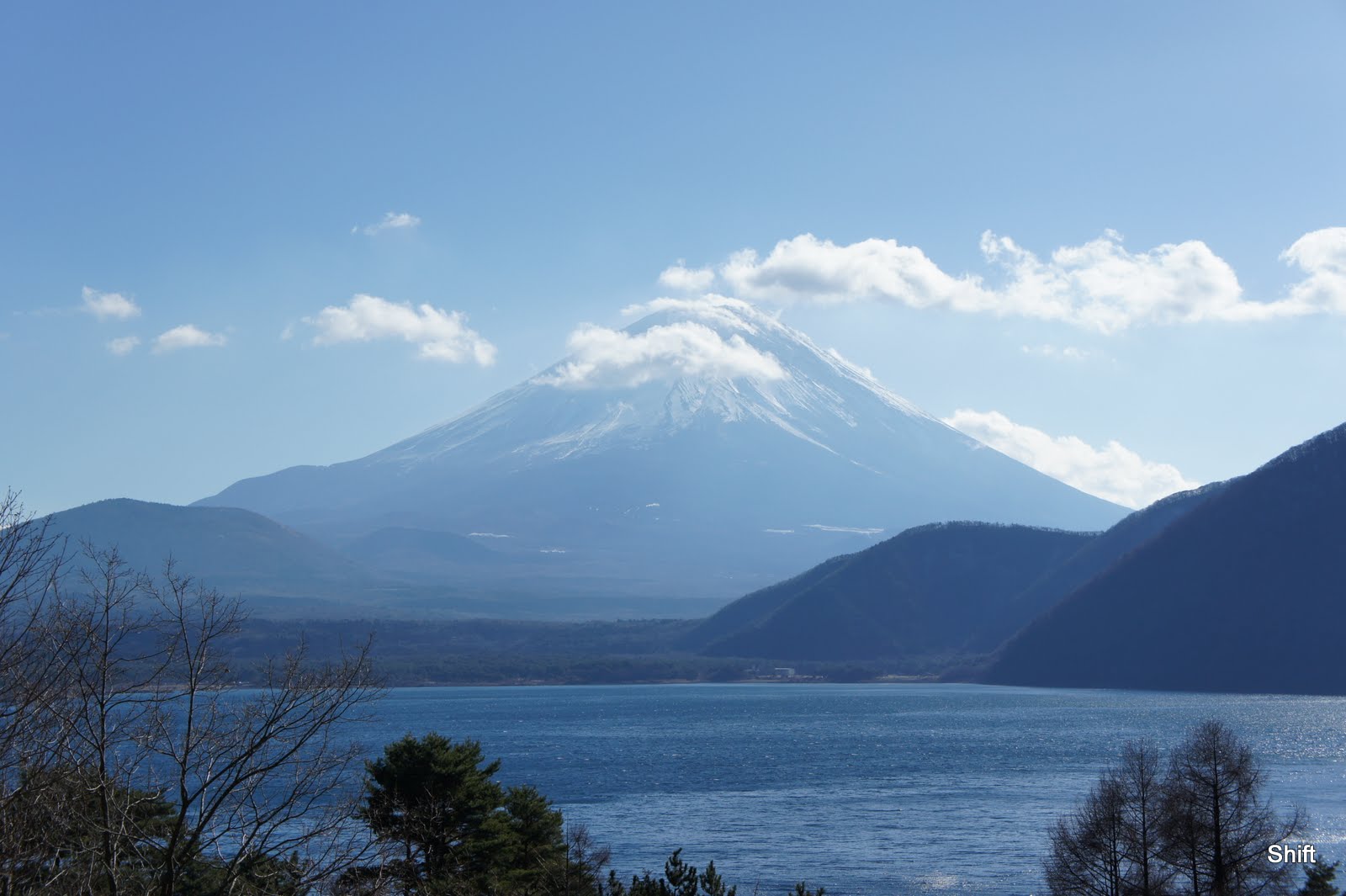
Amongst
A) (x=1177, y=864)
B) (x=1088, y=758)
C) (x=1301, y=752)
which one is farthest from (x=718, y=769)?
(x=1177, y=864)

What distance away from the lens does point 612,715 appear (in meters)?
88.0

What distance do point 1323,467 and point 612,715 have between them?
64.2 metres

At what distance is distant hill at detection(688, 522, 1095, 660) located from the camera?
139 m

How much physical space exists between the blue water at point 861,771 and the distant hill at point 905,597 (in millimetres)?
39000

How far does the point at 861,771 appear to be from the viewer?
5100 cm

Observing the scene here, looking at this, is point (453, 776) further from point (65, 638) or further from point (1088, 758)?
point (1088, 758)

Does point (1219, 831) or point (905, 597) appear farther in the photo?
point (905, 597)

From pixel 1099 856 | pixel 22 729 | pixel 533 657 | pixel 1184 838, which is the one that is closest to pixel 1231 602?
pixel 533 657

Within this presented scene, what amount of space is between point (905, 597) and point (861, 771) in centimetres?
9421

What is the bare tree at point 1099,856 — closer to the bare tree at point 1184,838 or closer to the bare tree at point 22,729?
the bare tree at point 1184,838

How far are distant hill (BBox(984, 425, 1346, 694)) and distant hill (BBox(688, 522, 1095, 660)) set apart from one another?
23.8 meters

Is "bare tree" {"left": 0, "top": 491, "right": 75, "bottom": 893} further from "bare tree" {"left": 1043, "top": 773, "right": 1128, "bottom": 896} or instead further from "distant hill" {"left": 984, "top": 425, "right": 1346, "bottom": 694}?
"distant hill" {"left": 984, "top": 425, "right": 1346, "bottom": 694}

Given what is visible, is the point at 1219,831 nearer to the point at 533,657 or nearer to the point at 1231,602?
the point at 1231,602

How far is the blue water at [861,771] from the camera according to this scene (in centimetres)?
3131
